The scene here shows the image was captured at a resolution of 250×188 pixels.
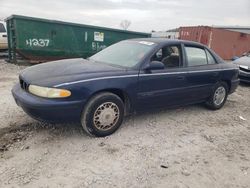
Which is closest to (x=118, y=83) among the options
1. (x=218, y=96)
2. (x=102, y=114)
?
(x=102, y=114)

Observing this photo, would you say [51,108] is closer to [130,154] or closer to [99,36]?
[130,154]

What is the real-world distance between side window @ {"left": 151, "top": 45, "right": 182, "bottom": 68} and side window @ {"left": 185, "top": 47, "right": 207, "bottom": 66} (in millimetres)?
248

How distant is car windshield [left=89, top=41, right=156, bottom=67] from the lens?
434 centimetres

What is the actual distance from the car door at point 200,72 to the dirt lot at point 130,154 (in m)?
0.59

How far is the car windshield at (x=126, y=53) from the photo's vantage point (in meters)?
4.34

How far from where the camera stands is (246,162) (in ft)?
11.9

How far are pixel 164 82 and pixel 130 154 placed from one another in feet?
4.89

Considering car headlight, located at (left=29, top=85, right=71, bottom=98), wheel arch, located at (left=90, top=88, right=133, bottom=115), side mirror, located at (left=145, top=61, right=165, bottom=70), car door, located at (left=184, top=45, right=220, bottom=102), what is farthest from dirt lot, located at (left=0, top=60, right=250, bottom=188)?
side mirror, located at (left=145, top=61, right=165, bottom=70)

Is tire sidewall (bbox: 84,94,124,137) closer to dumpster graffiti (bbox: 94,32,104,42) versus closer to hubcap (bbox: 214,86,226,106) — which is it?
hubcap (bbox: 214,86,226,106)

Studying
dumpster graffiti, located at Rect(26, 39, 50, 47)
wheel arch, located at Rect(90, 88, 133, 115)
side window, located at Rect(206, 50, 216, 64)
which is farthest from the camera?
dumpster graffiti, located at Rect(26, 39, 50, 47)

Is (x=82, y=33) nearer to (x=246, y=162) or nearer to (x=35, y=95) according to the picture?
(x=35, y=95)

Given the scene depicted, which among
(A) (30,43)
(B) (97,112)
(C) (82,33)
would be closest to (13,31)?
(A) (30,43)

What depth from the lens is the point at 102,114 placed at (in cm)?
387

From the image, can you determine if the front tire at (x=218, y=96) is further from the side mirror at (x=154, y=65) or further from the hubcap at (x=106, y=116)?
the hubcap at (x=106, y=116)
